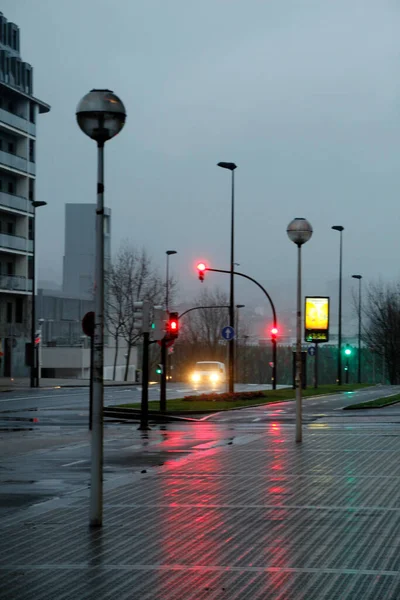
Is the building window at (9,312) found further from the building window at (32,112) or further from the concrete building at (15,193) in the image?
the building window at (32,112)

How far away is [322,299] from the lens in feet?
95.2

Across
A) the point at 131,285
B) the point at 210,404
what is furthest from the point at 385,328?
the point at 210,404

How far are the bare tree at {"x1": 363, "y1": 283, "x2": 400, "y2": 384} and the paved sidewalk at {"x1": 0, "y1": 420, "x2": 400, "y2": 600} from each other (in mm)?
83933

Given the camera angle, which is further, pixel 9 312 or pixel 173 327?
pixel 9 312

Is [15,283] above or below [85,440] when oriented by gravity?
above

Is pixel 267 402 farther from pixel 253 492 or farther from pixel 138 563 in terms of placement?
pixel 138 563

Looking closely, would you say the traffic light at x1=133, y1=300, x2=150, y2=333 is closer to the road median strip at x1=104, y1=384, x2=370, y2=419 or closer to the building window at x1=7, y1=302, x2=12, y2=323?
the road median strip at x1=104, y1=384, x2=370, y2=419

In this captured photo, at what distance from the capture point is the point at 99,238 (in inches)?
388

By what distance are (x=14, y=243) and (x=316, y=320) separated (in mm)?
54875

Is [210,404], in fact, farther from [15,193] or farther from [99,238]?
[15,193]

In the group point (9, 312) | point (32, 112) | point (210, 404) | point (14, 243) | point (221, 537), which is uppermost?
point (32, 112)

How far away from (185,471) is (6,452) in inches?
198

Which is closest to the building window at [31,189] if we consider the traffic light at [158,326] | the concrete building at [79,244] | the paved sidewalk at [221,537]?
the concrete building at [79,244]

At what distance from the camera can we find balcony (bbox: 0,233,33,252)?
3029 inches
